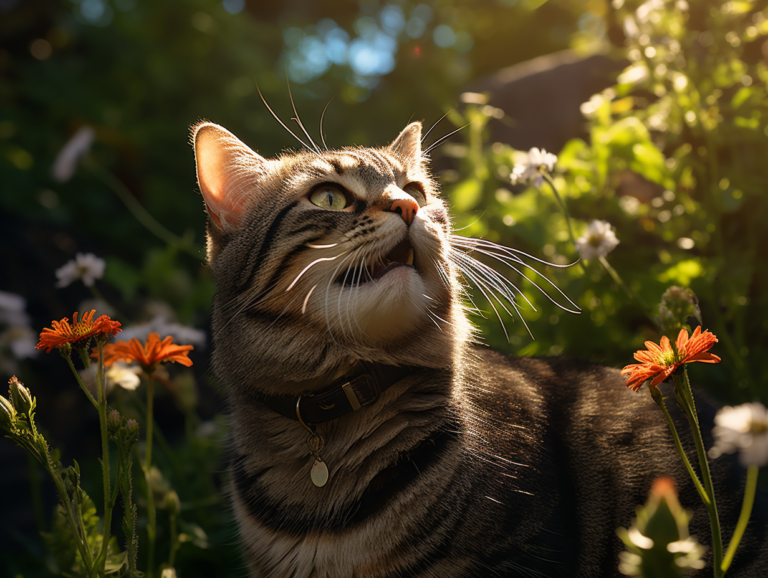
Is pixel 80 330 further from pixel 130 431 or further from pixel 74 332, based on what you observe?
pixel 130 431

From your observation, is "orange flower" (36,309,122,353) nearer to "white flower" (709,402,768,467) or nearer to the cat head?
the cat head

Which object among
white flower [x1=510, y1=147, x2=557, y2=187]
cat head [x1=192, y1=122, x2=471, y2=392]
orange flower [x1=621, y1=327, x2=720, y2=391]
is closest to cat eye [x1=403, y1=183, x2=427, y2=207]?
cat head [x1=192, y1=122, x2=471, y2=392]

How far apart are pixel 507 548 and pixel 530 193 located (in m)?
1.94

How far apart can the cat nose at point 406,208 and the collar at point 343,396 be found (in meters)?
0.37

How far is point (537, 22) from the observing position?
10.0 metres

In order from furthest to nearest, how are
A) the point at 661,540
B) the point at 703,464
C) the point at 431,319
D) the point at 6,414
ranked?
the point at 431,319 → the point at 6,414 → the point at 703,464 → the point at 661,540

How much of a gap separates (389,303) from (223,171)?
711 millimetres

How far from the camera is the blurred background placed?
1.94 meters

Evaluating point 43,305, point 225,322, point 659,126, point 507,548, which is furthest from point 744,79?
point 43,305

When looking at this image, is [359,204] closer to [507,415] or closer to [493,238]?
[507,415]

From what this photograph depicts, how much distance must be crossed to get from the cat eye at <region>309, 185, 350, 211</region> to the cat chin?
30 cm

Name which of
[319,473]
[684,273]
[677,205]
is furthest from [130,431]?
[677,205]

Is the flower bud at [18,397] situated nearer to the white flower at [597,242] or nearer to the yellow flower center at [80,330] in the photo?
the yellow flower center at [80,330]

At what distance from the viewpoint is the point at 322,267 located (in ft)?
4.31
